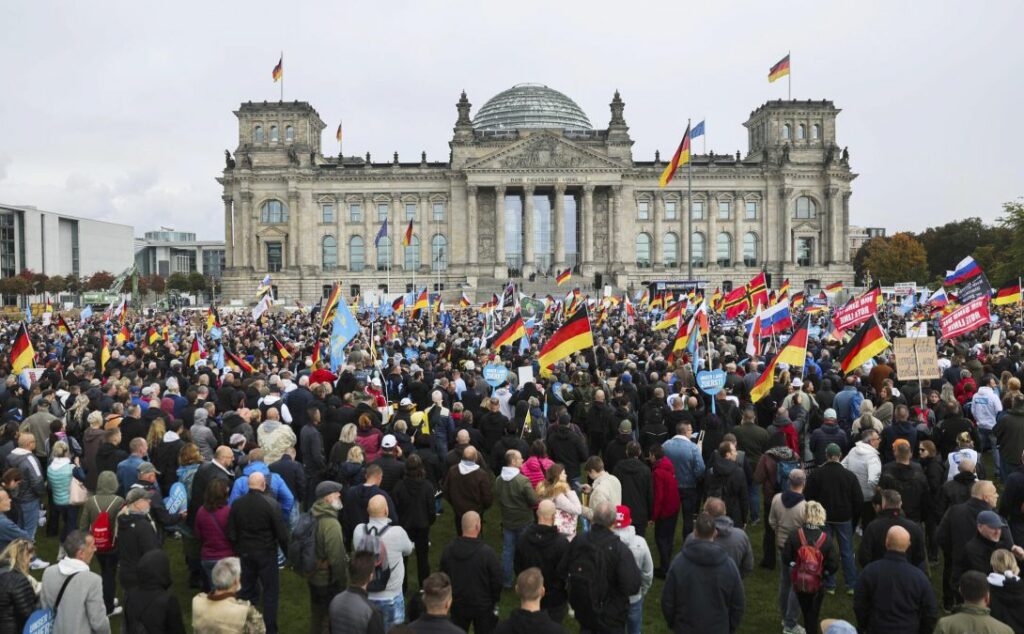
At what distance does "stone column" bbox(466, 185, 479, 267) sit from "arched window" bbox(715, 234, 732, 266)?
2686 cm

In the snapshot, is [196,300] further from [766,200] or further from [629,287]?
[766,200]

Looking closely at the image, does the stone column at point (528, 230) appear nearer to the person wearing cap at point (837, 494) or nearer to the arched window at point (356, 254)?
the arched window at point (356, 254)

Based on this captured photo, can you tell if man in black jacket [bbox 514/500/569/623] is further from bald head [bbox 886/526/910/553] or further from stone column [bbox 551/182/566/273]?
stone column [bbox 551/182/566/273]

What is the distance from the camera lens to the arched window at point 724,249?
86.4 m

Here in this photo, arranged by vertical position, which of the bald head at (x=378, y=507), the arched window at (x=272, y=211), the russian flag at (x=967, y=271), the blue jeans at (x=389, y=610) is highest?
the arched window at (x=272, y=211)

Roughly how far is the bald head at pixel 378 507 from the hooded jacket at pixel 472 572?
2.42 feet

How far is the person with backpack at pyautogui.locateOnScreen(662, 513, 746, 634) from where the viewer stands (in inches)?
261

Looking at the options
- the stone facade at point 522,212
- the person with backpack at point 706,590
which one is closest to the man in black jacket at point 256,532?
the person with backpack at point 706,590

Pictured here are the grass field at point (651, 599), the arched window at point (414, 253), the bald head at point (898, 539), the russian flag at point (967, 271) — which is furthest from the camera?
the arched window at point (414, 253)

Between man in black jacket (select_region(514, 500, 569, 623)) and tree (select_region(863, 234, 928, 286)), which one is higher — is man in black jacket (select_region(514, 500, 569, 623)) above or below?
below

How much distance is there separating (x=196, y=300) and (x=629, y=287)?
73123 millimetres

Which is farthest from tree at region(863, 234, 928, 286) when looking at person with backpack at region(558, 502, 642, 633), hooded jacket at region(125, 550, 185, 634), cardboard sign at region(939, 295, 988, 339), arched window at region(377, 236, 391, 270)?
hooded jacket at region(125, 550, 185, 634)

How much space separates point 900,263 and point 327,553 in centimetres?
9954

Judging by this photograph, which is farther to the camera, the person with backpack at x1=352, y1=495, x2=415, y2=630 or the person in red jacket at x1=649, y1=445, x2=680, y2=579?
the person in red jacket at x1=649, y1=445, x2=680, y2=579
